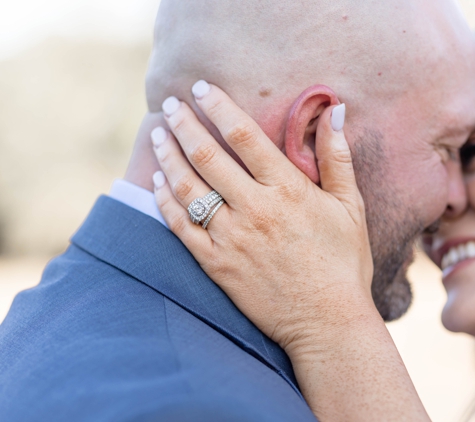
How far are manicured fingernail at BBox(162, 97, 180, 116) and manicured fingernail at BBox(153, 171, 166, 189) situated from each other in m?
0.22

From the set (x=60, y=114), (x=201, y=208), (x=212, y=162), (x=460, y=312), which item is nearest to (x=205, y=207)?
(x=201, y=208)

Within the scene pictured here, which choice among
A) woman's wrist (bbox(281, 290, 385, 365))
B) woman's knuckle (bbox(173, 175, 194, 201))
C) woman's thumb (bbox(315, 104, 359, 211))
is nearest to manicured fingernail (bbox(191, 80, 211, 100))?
woman's knuckle (bbox(173, 175, 194, 201))

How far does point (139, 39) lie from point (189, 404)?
58.6 feet

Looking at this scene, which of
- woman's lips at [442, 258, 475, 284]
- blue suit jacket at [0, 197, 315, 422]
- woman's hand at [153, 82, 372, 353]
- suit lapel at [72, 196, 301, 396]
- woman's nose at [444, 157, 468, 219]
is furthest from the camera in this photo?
woman's lips at [442, 258, 475, 284]

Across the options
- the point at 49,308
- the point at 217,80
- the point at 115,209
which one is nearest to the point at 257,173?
the point at 217,80

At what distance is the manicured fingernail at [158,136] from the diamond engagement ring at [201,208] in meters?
0.30

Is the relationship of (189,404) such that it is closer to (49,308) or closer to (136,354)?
(136,354)

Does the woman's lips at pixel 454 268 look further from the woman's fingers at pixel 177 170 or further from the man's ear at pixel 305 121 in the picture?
the woman's fingers at pixel 177 170

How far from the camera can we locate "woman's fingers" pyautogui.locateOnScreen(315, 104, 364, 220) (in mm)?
1849

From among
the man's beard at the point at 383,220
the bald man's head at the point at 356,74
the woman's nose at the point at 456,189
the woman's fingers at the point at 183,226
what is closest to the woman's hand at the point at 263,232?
the woman's fingers at the point at 183,226

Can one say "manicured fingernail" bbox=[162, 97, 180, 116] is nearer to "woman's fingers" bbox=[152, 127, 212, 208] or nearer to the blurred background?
"woman's fingers" bbox=[152, 127, 212, 208]

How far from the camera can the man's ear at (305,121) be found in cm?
182

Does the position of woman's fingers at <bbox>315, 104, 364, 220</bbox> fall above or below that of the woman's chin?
above

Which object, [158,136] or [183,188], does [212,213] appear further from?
[158,136]
